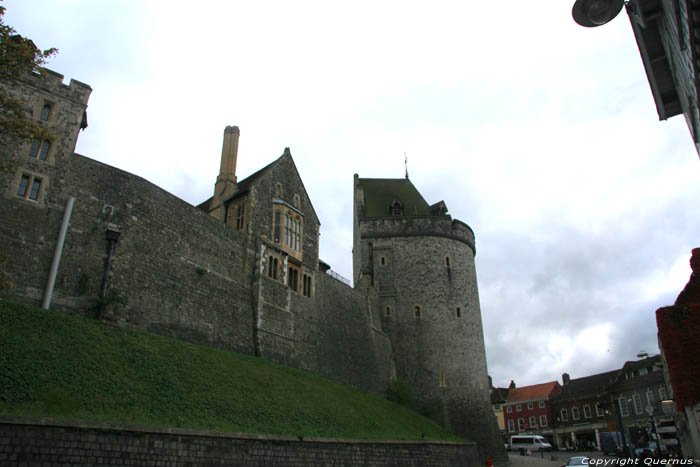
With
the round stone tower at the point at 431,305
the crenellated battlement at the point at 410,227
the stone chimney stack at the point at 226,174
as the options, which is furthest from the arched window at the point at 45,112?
the crenellated battlement at the point at 410,227

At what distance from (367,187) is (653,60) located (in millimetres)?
28594

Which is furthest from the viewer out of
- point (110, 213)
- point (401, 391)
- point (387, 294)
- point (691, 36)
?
point (387, 294)

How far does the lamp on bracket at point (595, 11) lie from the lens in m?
8.32

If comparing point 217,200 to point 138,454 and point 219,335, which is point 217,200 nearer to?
point 219,335

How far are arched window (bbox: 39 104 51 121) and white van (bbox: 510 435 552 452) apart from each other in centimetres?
4674

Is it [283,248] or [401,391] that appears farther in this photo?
[401,391]

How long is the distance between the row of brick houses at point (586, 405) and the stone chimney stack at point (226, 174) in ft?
108

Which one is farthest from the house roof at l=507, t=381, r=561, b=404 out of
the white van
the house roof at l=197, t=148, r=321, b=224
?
the house roof at l=197, t=148, r=321, b=224

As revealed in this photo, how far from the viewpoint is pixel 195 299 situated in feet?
68.8

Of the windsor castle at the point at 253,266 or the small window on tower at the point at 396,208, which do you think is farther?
the small window on tower at the point at 396,208

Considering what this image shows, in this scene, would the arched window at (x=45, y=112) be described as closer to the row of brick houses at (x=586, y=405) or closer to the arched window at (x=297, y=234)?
the arched window at (x=297, y=234)

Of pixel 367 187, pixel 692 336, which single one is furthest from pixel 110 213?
pixel 367 187

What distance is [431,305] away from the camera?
3669 cm

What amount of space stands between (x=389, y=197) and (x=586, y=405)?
34319mm
